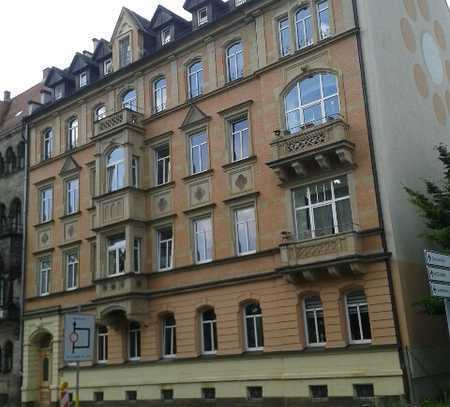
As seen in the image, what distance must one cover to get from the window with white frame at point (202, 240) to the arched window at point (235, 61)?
624cm

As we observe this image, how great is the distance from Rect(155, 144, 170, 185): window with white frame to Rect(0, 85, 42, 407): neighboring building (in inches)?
414

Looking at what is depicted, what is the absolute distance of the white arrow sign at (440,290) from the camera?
9930mm

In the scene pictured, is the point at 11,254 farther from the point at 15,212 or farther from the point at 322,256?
the point at 322,256

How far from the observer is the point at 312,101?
23.1 m

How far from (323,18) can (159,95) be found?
29.6 ft

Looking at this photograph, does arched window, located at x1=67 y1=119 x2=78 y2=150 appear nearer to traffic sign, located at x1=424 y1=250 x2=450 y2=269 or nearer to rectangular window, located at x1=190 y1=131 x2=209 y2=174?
rectangular window, located at x1=190 y1=131 x2=209 y2=174

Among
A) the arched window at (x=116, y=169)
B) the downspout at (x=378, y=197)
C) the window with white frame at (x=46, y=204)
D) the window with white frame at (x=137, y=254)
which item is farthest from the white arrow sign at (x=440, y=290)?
the window with white frame at (x=46, y=204)

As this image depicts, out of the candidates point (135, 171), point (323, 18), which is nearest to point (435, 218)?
point (323, 18)

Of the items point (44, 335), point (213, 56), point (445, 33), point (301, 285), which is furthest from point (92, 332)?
point (445, 33)

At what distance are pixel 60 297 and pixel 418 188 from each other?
710 inches

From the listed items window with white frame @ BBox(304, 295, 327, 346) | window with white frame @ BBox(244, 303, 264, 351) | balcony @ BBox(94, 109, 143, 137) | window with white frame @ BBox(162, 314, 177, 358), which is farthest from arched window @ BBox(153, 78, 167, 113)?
window with white frame @ BBox(304, 295, 327, 346)

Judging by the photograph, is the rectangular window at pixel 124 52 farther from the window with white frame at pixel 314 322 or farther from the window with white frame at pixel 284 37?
the window with white frame at pixel 314 322

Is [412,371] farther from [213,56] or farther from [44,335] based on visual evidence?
[44,335]

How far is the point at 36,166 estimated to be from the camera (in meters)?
34.1
